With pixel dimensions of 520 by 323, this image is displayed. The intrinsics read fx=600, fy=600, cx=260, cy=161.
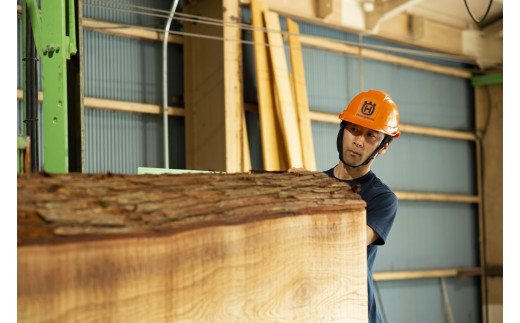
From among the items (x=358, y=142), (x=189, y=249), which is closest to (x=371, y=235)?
Answer: (x=358, y=142)

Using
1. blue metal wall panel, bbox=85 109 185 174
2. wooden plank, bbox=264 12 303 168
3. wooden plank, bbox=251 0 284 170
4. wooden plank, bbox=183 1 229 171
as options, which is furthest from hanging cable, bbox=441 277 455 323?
blue metal wall panel, bbox=85 109 185 174

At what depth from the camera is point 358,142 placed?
8.59ft

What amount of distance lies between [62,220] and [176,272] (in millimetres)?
220

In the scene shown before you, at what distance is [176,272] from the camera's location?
106cm

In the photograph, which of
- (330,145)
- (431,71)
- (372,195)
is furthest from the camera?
(431,71)

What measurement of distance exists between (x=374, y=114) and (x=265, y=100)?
2.97 metres

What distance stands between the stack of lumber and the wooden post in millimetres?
222

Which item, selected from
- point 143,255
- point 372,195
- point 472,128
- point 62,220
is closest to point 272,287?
point 143,255

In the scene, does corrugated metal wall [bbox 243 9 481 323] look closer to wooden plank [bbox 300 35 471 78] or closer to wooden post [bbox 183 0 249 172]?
wooden plank [bbox 300 35 471 78]

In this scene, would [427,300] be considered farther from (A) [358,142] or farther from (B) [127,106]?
(A) [358,142]

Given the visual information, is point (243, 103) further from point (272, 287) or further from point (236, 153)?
point (272, 287)

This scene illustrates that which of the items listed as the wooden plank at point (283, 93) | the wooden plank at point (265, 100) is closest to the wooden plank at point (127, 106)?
the wooden plank at point (265, 100)

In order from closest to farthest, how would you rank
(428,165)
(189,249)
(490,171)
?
(189,249) → (428,165) → (490,171)

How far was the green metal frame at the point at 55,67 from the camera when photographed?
214 cm
